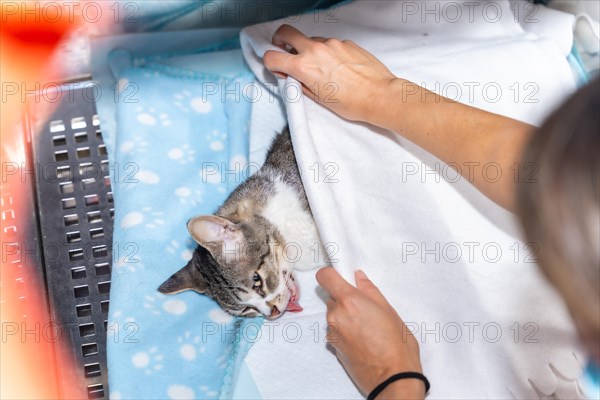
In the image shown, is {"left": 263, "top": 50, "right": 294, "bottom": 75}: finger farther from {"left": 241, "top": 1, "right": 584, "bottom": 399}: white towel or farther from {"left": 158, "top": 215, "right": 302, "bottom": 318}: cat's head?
{"left": 158, "top": 215, "right": 302, "bottom": 318}: cat's head

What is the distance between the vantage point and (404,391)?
1279 millimetres

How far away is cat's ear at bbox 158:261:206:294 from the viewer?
1550 millimetres

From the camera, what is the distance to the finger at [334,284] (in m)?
1.41

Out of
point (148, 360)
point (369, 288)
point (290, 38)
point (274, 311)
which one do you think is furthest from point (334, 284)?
point (290, 38)

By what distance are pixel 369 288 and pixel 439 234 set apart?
0.20 metres

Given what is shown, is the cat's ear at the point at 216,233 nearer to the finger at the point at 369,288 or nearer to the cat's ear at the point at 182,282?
the cat's ear at the point at 182,282

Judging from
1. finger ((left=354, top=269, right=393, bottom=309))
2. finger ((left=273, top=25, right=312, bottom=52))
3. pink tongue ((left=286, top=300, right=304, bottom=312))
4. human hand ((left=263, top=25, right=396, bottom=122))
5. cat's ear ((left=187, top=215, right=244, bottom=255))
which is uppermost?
finger ((left=273, top=25, right=312, bottom=52))

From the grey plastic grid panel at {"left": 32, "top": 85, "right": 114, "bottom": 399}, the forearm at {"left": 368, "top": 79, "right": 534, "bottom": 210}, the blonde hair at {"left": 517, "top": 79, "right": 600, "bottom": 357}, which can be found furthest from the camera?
the grey plastic grid panel at {"left": 32, "top": 85, "right": 114, "bottom": 399}

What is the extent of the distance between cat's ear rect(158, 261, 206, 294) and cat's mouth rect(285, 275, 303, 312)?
0.65 feet

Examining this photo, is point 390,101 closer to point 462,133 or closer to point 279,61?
point 462,133

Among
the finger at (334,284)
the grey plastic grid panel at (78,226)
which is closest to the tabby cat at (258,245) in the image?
the finger at (334,284)

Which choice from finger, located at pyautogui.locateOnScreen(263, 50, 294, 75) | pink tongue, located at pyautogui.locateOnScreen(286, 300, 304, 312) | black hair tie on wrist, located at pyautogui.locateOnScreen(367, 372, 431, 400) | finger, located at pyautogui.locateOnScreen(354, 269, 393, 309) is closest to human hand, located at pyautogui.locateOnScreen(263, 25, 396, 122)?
finger, located at pyautogui.locateOnScreen(263, 50, 294, 75)

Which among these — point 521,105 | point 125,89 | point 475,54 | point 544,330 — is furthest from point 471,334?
point 125,89

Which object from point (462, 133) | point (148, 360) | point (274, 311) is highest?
point (462, 133)
